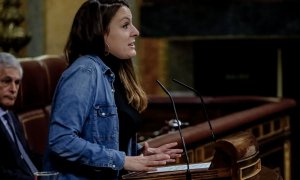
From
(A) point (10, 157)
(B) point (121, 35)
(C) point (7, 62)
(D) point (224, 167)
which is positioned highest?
(B) point (121, 35)

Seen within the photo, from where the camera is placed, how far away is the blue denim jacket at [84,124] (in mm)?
1921

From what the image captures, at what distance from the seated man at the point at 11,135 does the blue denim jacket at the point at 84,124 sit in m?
0.95

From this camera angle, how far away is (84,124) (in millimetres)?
1988

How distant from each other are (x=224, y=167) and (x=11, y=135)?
1.34 m

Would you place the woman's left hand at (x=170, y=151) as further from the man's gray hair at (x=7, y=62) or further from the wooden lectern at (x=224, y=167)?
the man's gray hair at (x=7, y=62)

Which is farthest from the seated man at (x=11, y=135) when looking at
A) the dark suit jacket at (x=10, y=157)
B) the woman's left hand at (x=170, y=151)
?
the woman's left hand at (x=170, y=151)

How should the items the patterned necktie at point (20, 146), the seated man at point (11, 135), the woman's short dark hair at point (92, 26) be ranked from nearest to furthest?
the woman's short dark hair at point (92, 26)
the seated man at point (11, 135)
the patterned necktie at point (20, 146)

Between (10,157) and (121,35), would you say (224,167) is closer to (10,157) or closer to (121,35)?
(121,35)

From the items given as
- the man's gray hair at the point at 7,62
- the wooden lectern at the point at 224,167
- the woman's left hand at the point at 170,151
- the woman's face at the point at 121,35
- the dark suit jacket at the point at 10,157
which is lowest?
the dark suit jacket at the point at 10,157

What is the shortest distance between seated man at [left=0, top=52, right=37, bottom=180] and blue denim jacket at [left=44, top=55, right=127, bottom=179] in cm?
95

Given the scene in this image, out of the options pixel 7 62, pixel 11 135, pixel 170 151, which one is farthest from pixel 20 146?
pixel 170 151

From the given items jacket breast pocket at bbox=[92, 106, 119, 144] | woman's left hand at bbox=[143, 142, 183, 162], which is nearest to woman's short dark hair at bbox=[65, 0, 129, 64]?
jacket breast pocket at bbox=[92, 106, 119, 144]

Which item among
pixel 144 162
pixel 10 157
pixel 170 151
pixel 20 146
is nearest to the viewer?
pixel 144 162

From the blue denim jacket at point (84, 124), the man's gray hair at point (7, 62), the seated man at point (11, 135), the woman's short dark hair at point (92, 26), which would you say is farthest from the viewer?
the man's gray hair at point (7, 62)
